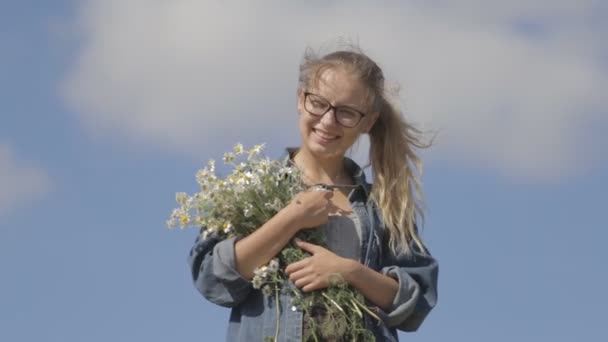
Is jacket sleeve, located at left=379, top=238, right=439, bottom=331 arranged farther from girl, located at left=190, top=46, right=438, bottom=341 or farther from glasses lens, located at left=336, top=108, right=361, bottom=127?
glasses lens, located at left=336, top=108, right=361, bottom=127

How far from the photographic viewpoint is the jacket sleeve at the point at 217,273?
20.9ft

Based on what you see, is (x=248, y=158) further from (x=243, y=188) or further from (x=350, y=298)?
(x=350, y=298)

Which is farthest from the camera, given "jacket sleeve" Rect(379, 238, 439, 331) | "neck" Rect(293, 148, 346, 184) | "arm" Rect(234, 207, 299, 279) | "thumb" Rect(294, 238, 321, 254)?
"neck" Rect(293, 148, 346, 184)

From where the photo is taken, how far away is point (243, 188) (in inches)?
254

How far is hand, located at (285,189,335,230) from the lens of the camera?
638 centimetres

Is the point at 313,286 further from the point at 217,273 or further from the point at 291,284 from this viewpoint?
the point at 217,273

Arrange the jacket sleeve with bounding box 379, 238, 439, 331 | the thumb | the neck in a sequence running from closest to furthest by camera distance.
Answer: the thumb, the jacket sleeve with bounding box 379, 238, 439, 331, the neck

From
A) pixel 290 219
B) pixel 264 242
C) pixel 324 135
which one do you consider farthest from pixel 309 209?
pixel 324 135

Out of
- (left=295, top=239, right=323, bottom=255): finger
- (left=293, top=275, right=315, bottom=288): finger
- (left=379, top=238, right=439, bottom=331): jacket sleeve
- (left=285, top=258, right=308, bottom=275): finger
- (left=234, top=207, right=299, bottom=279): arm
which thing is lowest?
(left=379, top=238, right=439, bottom=331): jacket sleeve

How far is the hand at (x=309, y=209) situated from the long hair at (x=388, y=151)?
17.3 inches

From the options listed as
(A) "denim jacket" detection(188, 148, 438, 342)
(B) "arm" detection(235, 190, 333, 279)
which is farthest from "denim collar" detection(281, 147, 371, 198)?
(B) "arm" detection(235, 190, 333, 279)

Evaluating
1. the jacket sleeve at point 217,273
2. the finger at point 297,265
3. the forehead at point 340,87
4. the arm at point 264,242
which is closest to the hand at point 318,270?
the finger at point 297,265

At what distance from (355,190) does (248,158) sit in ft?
2.04

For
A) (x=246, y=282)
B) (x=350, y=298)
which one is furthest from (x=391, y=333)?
(x=246, y=282)
